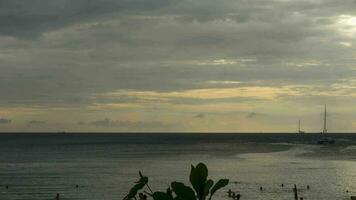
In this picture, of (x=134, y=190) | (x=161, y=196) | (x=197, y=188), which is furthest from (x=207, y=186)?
(x=134, y=190)

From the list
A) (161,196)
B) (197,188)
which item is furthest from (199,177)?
(161,196)

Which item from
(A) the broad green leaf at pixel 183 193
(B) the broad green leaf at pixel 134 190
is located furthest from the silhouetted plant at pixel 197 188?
(B) the broad green leaf at pixel 134 190

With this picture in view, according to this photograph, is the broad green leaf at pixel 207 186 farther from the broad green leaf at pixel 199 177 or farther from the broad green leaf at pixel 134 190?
the broad green leaf at pixel 134 190

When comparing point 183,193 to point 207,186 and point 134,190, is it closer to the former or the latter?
point 207,186

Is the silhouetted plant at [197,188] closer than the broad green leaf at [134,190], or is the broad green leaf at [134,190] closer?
the silhouetted plant at [197,188]

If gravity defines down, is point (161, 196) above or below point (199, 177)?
below

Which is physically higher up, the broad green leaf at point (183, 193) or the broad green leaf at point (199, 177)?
the broad green leaf at point (199, 177)

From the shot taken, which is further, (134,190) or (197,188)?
(134,190)

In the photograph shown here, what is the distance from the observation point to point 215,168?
10519 centimetres

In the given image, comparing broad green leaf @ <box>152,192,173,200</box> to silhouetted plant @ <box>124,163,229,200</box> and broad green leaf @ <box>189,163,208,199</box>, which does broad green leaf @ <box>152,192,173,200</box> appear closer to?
silhouetted plant @ <box>124,163,229,200</box>

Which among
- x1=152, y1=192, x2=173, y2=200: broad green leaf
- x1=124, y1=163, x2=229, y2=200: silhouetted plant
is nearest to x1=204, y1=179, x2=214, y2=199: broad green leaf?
x1=124, y1=163, x2=229, y2=200: silhouetted plant

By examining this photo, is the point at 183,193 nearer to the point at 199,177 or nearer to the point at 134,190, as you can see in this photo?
the point at 199,177

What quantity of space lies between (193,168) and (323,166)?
106 m

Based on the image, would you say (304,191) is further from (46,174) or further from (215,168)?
(46,174)
